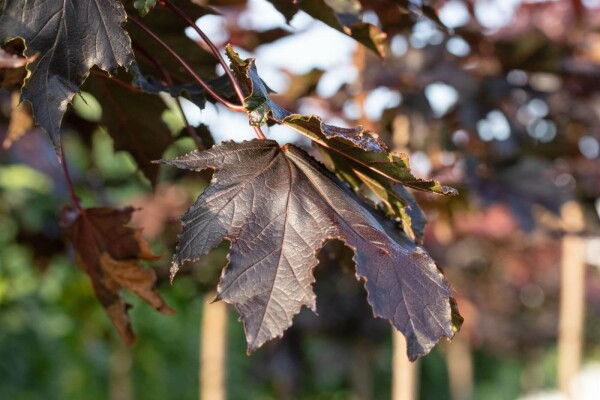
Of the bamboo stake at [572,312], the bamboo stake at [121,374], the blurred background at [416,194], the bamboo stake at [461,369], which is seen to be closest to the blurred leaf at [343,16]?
the blurred background at [416,194]

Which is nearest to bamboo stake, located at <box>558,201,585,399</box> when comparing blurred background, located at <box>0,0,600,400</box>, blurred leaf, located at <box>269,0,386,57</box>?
blurred background, located at <box>0,0,600,400</box>

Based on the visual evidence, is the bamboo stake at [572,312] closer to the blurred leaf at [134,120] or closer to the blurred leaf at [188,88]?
the blurred leaf at [134,120]

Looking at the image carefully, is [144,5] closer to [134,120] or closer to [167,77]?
[167,77]

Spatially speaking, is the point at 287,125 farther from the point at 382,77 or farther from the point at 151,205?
the point at 151,205

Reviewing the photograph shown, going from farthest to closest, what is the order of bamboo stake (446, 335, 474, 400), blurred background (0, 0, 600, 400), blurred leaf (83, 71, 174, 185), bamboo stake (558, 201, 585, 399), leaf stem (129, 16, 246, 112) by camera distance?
bamboo stake (446, 335, 474, 400) < bamboo stake (558, 201, 585, 399) < blurred background (0, 0, 600, 400) < blurred leaf (83, 71, 174, 185) < leaf stem (129, 16, 246, 112)

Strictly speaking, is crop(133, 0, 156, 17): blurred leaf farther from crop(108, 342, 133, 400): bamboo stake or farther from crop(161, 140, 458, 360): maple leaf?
crop(108, 342, 133, 400): bamboo stake

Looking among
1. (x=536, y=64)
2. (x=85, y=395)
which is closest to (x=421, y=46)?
(x=536, y=64)
